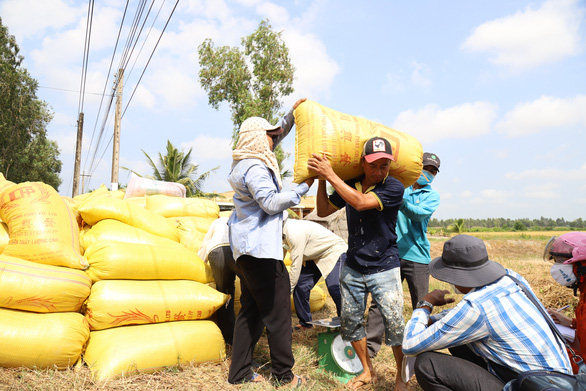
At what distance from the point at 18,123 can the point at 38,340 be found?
18.4 metres

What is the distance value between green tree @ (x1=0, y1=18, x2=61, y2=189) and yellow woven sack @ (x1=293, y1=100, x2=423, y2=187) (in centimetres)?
1772

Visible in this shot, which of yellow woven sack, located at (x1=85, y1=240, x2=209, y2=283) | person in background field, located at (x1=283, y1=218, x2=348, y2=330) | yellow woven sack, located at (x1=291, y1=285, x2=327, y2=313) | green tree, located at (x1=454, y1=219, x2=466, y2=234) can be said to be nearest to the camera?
yellow woven sack, located at (x1=85, y1=240, x2=209, y2=283)

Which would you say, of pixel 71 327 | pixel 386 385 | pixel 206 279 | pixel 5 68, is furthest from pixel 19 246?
Answer: pixel 5 68

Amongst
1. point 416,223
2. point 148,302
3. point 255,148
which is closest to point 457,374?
point 416,223

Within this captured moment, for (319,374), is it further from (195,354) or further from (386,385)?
(195,354)

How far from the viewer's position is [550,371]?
1.68 m

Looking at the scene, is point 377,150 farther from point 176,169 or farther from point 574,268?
point 176,169

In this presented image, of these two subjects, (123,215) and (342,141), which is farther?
(123,215)

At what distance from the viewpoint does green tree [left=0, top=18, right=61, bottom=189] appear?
15.9 metres

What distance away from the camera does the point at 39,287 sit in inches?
101

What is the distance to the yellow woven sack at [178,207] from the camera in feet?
16.1

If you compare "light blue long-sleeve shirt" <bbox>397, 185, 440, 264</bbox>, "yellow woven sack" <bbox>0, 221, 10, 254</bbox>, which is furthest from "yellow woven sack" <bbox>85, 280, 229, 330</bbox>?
"light blue long-sleeve shirt" <bbox>397, 185, 440, 264</bbox>

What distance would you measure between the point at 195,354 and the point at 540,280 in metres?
5.83

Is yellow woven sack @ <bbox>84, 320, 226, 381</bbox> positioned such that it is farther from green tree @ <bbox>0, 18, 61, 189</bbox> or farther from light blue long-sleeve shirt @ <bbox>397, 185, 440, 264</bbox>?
green tree @ <bbox>0, 18, 61, 189</bbox>
